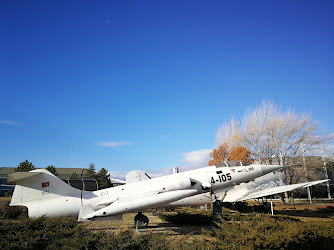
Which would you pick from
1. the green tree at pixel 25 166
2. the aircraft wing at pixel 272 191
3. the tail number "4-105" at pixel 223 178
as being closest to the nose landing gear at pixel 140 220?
A: the tail number "4-105" at pixel 223 178

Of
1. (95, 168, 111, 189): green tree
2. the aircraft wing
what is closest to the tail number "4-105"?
the aircraft wing

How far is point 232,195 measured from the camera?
19.5 meters

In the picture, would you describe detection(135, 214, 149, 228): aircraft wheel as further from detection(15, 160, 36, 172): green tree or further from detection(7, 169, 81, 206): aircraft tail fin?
detection(15, 160, 36, 172): green tree

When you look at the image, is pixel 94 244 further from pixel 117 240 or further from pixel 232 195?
pixel 232 195

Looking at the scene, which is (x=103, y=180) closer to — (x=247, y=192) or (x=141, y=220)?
(x=247, y=192)

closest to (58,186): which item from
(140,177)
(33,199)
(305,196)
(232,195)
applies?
(33,199)

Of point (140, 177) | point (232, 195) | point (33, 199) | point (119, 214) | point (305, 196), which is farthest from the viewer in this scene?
point (305, 196)

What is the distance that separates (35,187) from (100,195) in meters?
3.28

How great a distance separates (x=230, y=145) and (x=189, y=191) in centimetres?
2691

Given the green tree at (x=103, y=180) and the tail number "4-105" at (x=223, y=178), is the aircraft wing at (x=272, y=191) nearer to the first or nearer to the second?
the tail number "4-105" at (x=223, y=178)

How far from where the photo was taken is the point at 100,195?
41.4 ft

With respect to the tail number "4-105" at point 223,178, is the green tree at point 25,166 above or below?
above

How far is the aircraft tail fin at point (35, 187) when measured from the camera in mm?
11328

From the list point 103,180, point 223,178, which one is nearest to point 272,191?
point 223,178
